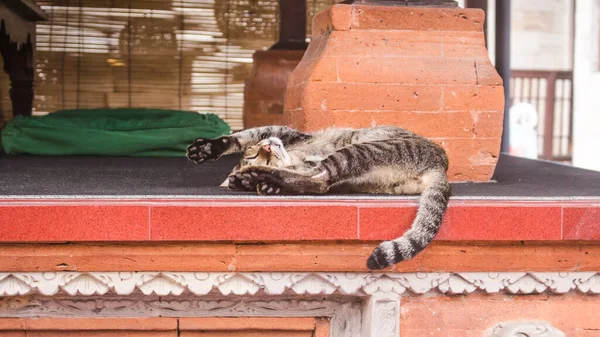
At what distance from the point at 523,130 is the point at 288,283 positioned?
930 cm

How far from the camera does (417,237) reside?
2.35 m

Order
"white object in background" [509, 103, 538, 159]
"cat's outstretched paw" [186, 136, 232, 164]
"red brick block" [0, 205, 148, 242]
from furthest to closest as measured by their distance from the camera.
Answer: "white object in background" [509, 103, 538, 159], "cat's outstretched paw" [186, 136, 232, 164], "red brick block" [0, 205, 148, 242]

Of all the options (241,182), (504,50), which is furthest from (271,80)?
(241,182)

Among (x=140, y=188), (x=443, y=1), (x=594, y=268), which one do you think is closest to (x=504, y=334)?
(x=594, y=268)

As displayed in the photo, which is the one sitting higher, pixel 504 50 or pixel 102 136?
pixel 504 50

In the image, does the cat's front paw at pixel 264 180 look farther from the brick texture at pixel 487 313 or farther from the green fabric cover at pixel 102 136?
the green fabric cover at pixel 102 136

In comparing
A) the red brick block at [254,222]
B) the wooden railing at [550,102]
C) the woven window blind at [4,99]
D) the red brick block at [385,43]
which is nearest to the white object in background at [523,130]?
the wooden railing at [550,102]

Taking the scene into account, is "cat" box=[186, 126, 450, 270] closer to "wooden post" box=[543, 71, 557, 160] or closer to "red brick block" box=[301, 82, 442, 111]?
"red brick block" box=[301, 82, 442, 111]

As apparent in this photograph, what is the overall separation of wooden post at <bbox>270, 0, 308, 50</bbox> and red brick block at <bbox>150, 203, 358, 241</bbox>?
162 inches

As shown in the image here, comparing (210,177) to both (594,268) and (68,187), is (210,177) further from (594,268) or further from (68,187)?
→ (594,268)

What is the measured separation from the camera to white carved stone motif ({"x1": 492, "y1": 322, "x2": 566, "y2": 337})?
253 centimetres

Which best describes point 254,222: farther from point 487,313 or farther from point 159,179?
point 159,179

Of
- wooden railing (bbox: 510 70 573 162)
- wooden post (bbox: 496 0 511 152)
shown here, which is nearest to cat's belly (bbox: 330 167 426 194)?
wooden post (bbox: 496 0 511 152)

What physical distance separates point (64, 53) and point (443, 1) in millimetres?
4892
